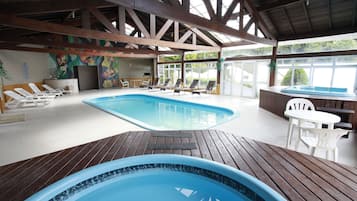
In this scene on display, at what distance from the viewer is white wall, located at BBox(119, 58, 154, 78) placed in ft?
45.0

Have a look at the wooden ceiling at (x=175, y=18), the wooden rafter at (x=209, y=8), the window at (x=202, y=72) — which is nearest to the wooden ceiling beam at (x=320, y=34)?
the wooden ceiling at (x=175, y=18)

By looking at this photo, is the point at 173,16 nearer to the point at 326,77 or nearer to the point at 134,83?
the point at 326,77

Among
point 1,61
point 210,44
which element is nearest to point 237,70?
point 210,44

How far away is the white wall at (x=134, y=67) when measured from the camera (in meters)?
13.7

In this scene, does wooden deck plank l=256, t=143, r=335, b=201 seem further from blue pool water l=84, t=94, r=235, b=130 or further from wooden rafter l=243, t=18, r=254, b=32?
wooden rafter l=243, t=18, r=254, b=32

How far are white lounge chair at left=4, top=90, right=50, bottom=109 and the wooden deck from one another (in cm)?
575

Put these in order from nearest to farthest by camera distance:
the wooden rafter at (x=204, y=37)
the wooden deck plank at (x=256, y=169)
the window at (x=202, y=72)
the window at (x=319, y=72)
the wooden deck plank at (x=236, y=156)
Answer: the wooden deck plank at (x=256, y=169) → the wooden deck plank at (x=236, y=156) → the window at (x=319, y=72) → the wooden rafter at (x=204, y=37) → the window at (x=202, y=72)

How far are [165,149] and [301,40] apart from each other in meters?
7.26

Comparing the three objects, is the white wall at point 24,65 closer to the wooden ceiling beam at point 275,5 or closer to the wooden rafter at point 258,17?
the wooden rafter at point 258,17

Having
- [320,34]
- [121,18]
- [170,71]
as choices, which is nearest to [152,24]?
[121,18]

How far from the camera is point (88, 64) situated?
39.5 feet

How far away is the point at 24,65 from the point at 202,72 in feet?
30.3

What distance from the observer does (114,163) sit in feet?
6.52

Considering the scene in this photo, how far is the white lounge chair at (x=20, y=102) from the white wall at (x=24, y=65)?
5.24 ft
